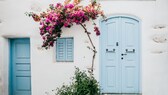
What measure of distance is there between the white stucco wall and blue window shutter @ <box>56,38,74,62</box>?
18cm

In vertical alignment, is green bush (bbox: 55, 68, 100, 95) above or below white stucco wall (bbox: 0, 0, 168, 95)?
below

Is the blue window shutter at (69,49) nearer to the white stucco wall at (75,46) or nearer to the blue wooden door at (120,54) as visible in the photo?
the white stucco wall at (75,46)

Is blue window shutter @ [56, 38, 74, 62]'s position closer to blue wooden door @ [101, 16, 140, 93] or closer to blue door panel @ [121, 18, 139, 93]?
blue wooden door @ [101, 16, 140, 93]

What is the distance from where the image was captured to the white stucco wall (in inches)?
338

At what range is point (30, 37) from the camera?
9094 millimetres

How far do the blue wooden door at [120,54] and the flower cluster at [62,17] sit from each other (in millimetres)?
533

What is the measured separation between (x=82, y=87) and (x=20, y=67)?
109 inches

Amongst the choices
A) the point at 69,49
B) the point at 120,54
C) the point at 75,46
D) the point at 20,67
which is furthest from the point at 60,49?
the point at 120,54

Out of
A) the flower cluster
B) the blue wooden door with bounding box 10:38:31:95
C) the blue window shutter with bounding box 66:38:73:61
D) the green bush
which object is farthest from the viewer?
the blue wooden door with bounding box 10:38:31:95

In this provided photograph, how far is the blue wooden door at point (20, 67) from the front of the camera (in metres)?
9.49

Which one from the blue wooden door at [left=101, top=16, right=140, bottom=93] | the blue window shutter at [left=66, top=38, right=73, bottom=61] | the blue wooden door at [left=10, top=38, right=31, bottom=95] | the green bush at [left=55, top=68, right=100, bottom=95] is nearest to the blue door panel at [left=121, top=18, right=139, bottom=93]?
the blue wooden door at [left=101, top=16, right=140, bottom=93]

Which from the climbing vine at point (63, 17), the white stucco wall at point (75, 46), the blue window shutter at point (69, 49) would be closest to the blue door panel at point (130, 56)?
the white stucco wall at point (75, 46)

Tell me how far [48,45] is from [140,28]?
3.00m

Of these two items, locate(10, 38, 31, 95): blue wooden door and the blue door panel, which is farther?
locate(10, 38, 31, 95): blue wooden door
